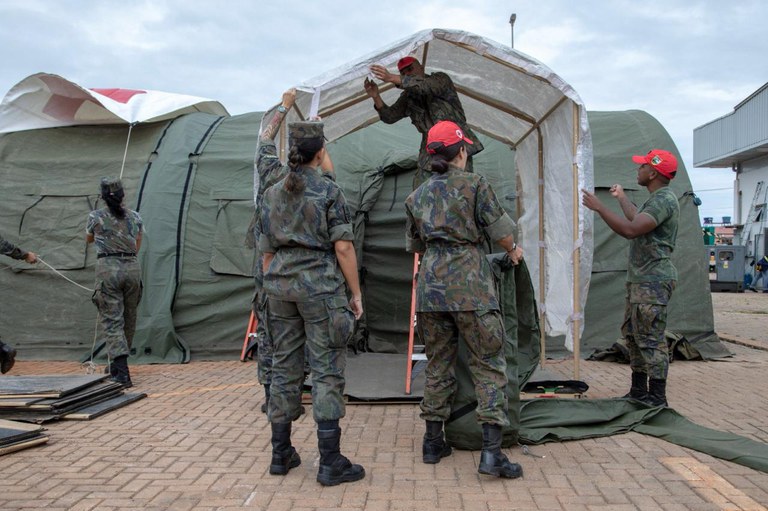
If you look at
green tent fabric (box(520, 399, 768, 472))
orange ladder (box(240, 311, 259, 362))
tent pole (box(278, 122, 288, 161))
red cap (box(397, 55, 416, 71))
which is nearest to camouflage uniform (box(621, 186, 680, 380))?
green tent fabric (box(520, 399, 768, 472))

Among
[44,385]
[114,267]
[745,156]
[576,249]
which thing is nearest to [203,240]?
[114,267]

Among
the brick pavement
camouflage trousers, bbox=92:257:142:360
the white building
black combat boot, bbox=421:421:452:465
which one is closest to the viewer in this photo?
the brick pavement

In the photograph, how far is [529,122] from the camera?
6.69 m

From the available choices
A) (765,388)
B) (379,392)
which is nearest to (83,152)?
(379,392)

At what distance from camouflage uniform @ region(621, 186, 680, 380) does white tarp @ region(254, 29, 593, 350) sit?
0.43 metres

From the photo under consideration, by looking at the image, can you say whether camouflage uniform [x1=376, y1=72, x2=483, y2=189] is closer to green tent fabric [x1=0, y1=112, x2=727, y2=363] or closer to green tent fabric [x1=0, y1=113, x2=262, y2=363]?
green tent fabric [x1=0, y1=112, x2=727, y2=363]

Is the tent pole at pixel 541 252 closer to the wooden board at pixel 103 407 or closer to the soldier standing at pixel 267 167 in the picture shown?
the soldier standing at pixel 267 167

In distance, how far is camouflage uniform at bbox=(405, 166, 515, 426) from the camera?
3951 millimetres

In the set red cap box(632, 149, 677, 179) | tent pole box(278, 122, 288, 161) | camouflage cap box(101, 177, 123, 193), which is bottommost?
camouflage cap box(101, 177, 123, 193)

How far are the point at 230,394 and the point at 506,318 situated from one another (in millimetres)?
2995

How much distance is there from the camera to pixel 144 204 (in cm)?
850

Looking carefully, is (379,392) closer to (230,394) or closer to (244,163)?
(230,394)

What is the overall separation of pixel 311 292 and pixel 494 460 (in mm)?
1404

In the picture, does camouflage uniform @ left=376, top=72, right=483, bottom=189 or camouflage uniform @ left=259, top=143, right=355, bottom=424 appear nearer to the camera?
camouflage uniform @ left=259, top=143, right=355, bottom=424
